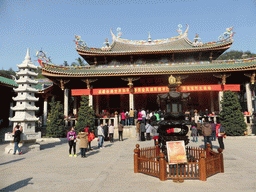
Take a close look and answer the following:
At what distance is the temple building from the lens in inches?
679

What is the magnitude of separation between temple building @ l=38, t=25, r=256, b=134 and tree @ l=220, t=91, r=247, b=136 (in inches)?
152

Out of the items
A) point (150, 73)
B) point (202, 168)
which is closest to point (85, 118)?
point (150, 73)

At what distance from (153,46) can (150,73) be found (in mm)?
6857

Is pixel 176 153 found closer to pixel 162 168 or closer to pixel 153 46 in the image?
pixel 162 168

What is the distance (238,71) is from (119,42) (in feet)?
46.5

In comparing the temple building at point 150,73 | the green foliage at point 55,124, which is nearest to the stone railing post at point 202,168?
the green foliage at point 55,124

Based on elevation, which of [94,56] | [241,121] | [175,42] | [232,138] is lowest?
[232,138]

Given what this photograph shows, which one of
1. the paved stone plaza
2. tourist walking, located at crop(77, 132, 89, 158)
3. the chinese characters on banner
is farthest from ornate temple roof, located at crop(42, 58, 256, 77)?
the chinese characters on banner

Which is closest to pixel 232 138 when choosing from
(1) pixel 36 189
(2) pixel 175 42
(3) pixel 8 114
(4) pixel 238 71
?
(4) pixel 238 71

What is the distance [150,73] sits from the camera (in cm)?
1722

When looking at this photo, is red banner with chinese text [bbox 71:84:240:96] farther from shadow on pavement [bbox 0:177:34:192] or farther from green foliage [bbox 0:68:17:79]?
shadow on pavement [bbox 0:177:34:192]

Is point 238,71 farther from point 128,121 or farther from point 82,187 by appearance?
point 82,187

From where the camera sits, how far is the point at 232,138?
41.3ft

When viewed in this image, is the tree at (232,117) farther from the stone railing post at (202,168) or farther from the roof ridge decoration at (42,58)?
the roof ridge decoration at (42,58)
